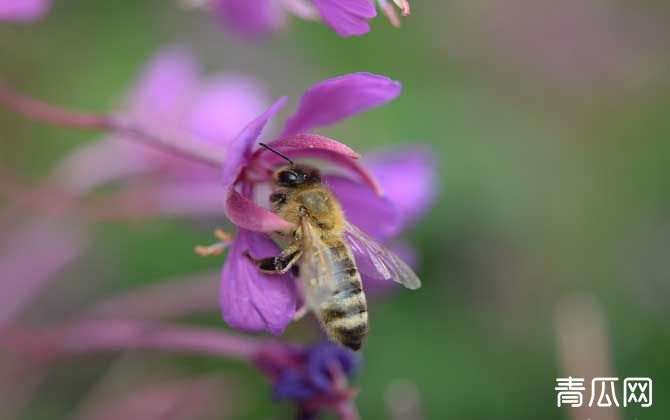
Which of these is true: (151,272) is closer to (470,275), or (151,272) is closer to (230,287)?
(470,275)

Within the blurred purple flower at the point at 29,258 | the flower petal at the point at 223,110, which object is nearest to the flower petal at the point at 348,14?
the flower petal at the point at 223,110

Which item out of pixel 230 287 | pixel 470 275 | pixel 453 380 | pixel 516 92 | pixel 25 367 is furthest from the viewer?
pixel 516 92

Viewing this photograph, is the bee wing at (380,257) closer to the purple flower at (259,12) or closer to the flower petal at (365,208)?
the flower petal at (365,208)

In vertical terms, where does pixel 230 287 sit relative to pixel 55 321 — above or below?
above

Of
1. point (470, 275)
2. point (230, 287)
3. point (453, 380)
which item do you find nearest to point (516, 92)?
point (470, 275)

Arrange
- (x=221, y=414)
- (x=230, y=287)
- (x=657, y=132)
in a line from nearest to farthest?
(x=230, y=287), (x=221, y=414), (x=657, y=132)
